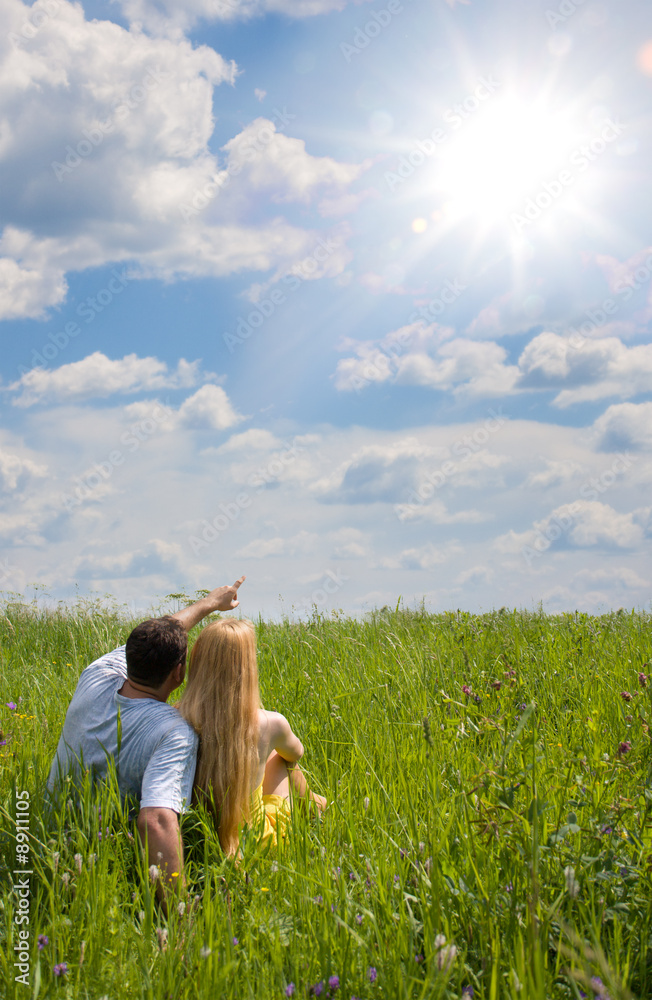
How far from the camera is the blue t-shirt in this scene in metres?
3.45

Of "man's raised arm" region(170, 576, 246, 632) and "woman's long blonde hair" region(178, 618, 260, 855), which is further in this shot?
"man's raised arm" region(170, 576, 246, 632)

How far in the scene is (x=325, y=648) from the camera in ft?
24.8

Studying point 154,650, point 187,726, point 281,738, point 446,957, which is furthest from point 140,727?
point 446,957

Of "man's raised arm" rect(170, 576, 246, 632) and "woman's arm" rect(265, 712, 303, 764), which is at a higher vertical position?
"man's raised arm" rect(170, 576, 246, 632)

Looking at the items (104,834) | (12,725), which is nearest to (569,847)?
(104,834)

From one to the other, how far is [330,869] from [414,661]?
3.79 meters

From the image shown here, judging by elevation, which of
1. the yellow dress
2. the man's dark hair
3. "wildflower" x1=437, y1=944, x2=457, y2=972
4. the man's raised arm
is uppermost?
the man's raised arm

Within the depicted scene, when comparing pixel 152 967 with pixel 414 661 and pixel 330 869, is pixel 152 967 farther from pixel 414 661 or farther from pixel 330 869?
pixel 414 661

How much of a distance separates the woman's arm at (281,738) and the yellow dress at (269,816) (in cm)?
24

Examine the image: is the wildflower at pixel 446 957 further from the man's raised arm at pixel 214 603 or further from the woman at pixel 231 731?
the man's raised arm at pixel 214 603

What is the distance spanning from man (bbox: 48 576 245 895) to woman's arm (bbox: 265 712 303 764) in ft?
1.81

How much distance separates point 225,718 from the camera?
3.78 meters

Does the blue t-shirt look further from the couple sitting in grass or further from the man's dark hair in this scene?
the man's dark hair

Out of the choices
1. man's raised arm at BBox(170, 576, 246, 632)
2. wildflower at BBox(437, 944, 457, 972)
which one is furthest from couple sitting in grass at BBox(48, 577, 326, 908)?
wildflower at BBox(437, 944, 457, 972)
